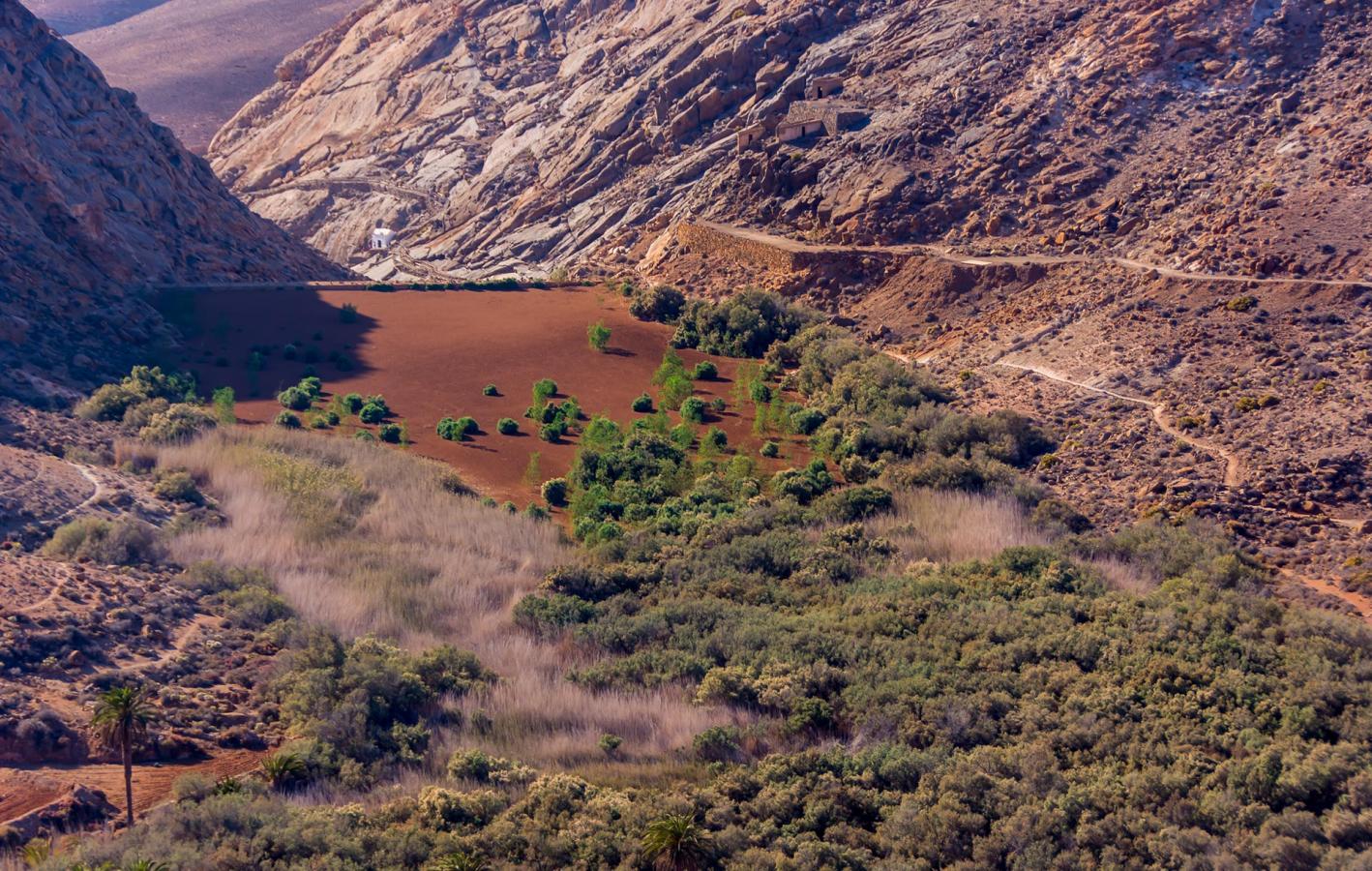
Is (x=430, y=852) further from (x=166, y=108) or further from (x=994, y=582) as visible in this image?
(x=166, y=108)

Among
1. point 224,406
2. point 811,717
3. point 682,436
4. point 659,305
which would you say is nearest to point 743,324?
point 659,305

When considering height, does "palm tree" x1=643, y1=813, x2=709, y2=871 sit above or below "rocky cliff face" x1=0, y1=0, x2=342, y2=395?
below

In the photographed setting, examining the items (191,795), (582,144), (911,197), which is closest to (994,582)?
(191,795)

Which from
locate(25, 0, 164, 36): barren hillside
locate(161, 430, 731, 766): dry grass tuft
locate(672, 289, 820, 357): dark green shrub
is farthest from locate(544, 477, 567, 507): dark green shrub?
locate(25, 0, 164, 36): barren hillside

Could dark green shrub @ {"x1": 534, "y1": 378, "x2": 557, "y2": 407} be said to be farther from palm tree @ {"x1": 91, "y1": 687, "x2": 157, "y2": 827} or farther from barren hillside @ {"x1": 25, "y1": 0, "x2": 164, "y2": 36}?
barren hillside @ {"x1": 25, "y1": 0, "x2": 164, "y2": 36}

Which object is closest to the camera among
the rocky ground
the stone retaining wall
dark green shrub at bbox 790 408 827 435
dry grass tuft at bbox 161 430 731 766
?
the rocky ground

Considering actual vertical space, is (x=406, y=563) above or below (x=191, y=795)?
below

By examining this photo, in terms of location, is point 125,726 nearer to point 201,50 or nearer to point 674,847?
point 674,847
